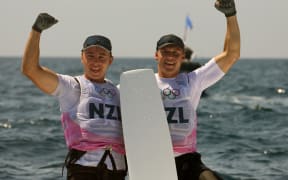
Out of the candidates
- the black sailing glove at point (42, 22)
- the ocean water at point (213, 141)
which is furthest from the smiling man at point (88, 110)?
the ocean water at point (213, 141)

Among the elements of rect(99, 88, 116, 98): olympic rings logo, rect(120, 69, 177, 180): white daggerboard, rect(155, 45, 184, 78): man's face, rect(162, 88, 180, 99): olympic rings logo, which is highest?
rect(155, 45, 184, 78): man's face

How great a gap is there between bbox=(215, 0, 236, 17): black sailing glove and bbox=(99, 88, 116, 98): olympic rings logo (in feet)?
3.89

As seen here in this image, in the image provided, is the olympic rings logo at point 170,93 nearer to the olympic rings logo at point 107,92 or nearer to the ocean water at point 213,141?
the olympic rings logo at point 107,92

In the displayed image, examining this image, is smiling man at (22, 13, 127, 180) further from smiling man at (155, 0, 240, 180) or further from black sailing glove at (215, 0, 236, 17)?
black sailing glove at (215, 0, 236, 17)

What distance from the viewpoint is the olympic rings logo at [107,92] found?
567 cm

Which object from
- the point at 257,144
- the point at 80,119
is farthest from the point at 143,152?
the point at 257,144

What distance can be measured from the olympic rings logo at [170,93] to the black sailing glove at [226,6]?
81 centimetres

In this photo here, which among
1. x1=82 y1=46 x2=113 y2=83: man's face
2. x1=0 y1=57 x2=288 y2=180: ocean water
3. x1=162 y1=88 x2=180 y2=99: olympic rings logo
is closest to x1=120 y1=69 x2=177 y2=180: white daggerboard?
x1=162 y1=88 x2=180 y2=99: olympic rings logo

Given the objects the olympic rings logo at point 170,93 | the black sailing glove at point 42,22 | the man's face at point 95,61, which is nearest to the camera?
the black sailing glove at point 42,22

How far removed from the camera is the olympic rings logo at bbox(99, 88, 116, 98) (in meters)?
5.67

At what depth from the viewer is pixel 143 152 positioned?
230 inches

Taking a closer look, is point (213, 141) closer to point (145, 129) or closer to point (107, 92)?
point (145, 129)

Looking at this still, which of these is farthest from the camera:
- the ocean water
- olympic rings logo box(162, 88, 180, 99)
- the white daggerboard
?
the ocean water

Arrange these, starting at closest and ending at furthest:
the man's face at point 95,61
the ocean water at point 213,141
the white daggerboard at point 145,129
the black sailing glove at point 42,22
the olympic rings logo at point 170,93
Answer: the black sailing glove at point 42,22, the man's face at point 95,61, the white daggerboard at point 145,129, the olympic rings logo at point 170,93, the ocean water at point 213,141
